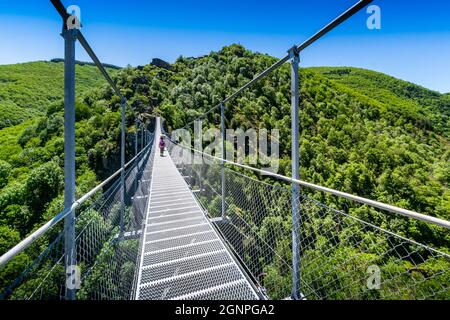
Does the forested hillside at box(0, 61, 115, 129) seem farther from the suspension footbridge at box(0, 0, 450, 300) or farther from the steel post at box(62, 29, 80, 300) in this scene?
the steel post at box(62, 29, 80, 300)

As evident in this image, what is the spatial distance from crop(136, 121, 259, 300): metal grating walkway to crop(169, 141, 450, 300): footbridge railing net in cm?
15

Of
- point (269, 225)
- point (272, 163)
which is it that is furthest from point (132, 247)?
point (272, 163)

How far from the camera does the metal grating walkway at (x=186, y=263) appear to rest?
184cm

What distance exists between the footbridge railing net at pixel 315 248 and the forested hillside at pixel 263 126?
69.6ft

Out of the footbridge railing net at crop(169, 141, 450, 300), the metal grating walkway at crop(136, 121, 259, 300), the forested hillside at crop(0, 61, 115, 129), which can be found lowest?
the metal grating walkway at crop(136, 121, 259, 300)

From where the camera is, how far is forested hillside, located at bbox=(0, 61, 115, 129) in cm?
3828

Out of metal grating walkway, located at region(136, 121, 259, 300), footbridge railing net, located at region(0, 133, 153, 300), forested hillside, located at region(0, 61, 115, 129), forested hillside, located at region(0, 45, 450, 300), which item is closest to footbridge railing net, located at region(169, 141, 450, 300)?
metal grating walkway, located at region(136, 121, 259, 300)

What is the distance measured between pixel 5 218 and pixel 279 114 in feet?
122

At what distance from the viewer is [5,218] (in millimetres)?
23703

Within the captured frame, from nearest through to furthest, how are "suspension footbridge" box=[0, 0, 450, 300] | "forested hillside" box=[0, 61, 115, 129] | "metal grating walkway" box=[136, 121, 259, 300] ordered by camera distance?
"suspension footbridge" box=[0, 0, 450, 300]
"metal grating walkway" box=[136, 121, 259, 300]
"forested hillside" box=[0, 61, 115, 129]

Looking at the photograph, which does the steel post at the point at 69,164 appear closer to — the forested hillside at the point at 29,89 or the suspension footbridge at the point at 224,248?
the suspension footbridge at the point at 224,248

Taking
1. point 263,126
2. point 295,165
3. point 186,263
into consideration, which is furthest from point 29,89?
point 295,165

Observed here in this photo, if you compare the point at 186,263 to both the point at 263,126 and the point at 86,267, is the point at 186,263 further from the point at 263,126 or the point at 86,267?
the point at 263,126
